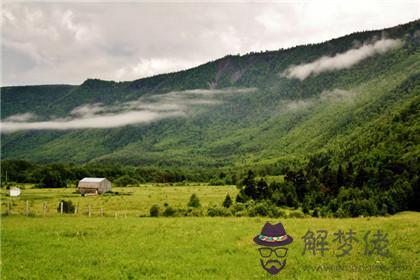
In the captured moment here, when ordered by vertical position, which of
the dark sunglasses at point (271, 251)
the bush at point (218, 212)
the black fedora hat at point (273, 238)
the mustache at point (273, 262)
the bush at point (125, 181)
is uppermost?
the black fedora hat at point (273, 238)

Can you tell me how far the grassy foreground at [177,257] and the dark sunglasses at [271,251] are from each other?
1.26ft

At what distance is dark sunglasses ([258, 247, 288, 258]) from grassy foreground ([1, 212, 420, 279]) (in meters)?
0.39

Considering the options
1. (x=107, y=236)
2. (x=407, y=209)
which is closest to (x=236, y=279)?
(x=107, y=236)

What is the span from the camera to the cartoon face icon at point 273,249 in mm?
19744

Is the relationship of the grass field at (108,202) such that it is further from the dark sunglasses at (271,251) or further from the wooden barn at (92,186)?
the dark sunglasses at (271,251)

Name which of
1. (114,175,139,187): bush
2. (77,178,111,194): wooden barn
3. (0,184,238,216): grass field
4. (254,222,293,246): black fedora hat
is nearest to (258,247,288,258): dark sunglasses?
(254,222,293,246): black fedora hat

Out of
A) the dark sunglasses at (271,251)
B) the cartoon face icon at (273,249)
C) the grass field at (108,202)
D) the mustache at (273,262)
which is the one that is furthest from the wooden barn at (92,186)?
the mustache at (273,262)

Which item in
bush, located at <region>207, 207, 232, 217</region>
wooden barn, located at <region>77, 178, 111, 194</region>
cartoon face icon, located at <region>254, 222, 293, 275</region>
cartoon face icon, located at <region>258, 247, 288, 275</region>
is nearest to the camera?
cartoon face icon, located at <region>258, 247, 288, 275</region>

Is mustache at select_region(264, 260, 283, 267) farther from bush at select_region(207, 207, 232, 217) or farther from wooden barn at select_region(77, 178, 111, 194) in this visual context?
wooden barn at select_region(77, 178, 111, 194)

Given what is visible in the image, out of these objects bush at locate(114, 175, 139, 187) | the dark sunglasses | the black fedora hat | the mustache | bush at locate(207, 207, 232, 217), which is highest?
the black fedora hat

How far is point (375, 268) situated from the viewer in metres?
18.3

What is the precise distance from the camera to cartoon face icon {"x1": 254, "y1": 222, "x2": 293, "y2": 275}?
64.8 feet

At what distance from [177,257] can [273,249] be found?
550 centimetres


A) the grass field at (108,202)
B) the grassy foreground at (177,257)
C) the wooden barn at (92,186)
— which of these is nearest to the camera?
the grassy foreground at (177,257)
